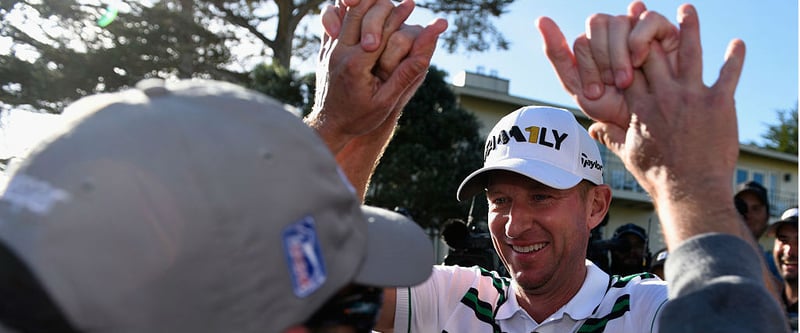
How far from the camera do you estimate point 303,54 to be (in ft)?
60.2

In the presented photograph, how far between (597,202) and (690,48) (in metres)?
1.54

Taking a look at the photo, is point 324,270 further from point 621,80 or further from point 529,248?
point 529,248

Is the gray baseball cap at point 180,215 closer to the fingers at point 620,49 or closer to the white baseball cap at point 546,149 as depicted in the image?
the fingers at point 620,49

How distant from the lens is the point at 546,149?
2678mm

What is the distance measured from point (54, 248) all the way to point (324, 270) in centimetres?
38

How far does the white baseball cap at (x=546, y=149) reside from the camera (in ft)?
8.73

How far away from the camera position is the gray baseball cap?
0.97 m

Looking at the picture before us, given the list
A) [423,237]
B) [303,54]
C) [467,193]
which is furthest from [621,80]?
[303,54]

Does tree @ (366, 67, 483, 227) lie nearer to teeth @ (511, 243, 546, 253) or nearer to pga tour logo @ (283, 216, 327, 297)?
teeth @ (511, 243, 546, 253)

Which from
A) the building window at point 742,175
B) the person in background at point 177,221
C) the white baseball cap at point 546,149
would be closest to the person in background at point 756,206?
the white baseball cap at point 546,149

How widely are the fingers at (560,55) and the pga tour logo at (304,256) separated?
69cm

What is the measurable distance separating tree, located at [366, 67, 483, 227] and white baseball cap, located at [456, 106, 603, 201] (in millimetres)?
12730

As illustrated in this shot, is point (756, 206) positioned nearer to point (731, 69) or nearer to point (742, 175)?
point (731, 69)

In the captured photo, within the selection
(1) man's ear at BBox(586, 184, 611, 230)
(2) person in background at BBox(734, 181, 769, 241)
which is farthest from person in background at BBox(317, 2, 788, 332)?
(2) person in background at BBox(734, 181, 769, 241)
